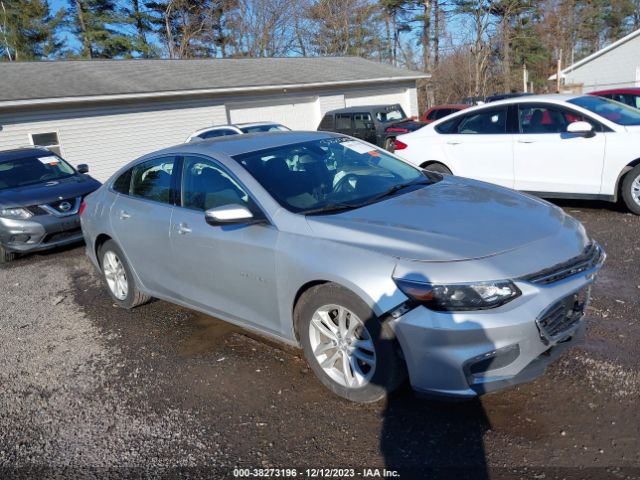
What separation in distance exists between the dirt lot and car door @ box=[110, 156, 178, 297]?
0.52 metres

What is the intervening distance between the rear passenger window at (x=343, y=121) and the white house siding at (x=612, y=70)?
23337mm

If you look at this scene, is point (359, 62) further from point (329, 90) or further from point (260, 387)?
point (260, 387)

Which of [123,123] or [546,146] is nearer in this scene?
[546,146]

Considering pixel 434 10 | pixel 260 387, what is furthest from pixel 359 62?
pixel 260 387

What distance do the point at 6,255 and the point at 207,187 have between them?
5.51 m

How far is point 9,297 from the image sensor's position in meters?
6.49

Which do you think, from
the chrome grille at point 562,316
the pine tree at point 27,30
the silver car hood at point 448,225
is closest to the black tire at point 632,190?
the silver car hood at point 448,225

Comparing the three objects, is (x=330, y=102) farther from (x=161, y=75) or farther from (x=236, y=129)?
(x=236, y=129)

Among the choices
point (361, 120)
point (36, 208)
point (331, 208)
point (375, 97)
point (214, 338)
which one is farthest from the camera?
point (375, 97)

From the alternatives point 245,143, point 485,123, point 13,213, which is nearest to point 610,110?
point 485,123

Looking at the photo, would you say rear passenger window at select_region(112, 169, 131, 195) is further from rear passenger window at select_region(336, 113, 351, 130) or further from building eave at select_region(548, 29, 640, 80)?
building eave at select_region(548, 29, 640, 80)

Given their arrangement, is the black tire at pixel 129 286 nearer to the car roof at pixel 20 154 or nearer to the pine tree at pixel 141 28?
the car roof at pixel 20 154

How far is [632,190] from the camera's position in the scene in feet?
22.4

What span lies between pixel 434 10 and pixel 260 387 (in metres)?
43.1
